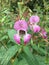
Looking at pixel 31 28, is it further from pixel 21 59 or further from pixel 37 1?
pixel 37 1

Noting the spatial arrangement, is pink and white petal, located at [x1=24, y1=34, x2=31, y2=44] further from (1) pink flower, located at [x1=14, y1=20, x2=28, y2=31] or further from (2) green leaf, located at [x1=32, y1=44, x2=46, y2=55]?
(2) green leaf, located at [x1=32, y1=44, x2=46, y2=55]

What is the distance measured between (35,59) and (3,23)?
1065mm

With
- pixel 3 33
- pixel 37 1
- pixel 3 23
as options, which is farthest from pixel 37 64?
pixel 37 1

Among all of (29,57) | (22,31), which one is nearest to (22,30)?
(22,31)

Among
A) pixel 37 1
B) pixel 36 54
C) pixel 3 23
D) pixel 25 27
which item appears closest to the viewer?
pixel 25 27

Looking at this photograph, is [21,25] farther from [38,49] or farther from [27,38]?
[38,49]

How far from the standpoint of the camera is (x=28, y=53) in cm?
137

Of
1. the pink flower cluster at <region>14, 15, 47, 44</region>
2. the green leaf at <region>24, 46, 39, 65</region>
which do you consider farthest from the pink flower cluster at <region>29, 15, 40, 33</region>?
the green leaf at <region>24, 46, 39, 65</region>

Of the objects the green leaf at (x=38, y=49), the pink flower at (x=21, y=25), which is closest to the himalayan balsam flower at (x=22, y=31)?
the pink flower at (x=21, y=25)

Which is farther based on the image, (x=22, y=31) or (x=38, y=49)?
(x=38, y=49)

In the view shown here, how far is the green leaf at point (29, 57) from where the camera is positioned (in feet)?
4.49

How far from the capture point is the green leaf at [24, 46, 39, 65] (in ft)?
4.49

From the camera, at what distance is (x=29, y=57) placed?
4.51 feet

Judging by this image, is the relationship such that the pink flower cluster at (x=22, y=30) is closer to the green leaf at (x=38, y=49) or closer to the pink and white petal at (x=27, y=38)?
the pink and white petal at (x=27, y=38)
